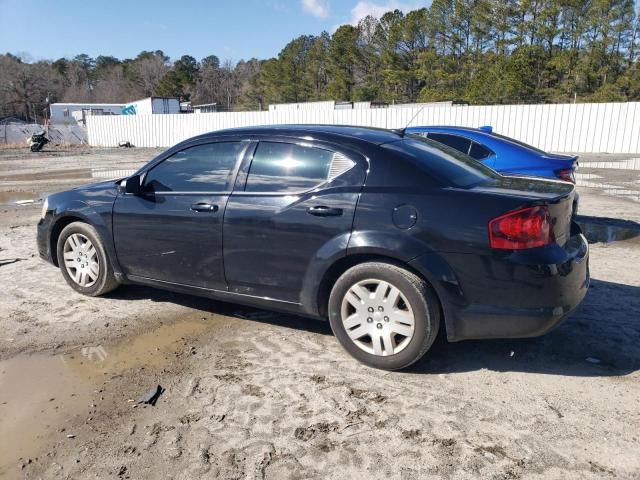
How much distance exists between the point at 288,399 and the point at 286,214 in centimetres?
130

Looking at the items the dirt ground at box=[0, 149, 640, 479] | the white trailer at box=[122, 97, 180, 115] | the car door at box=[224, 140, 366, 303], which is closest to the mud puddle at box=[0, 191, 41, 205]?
the dirt ground at box=[0, 149, 640, 479]

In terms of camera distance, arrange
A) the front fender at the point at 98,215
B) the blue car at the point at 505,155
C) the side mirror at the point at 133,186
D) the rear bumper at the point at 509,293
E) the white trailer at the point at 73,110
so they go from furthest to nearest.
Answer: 1. the white trailer at the point at 73,110
2. the blue car at the point at 505,155
3. the front fender at the point at 98,215
4. the side mirror at the point at 133,186
5. the rear bumper at the point at 509,293

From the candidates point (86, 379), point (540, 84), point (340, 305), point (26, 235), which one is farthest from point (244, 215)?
point (540, 84)

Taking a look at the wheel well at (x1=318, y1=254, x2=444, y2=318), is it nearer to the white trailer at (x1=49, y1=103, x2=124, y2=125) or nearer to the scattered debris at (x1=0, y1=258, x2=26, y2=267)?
the scattered debris at (x1=0, y1=258, x2=26, y2=267)

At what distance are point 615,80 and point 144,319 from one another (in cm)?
4512

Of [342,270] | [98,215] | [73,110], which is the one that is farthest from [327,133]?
[73,110]

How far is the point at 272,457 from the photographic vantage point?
2795 millimetres

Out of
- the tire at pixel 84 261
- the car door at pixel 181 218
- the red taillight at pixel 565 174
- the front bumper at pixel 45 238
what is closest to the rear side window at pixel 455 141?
the red taillight at pixel 565 174

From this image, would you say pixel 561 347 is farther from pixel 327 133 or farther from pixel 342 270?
pixel 327 133

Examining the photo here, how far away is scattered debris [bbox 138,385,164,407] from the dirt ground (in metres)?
0.04

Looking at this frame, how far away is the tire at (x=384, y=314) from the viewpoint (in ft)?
11.4

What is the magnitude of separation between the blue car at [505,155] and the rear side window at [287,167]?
11.8 ft

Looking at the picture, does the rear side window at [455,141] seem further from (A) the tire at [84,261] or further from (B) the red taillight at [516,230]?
(A) the tire at [84,261]

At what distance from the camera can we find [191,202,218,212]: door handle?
421 cm
